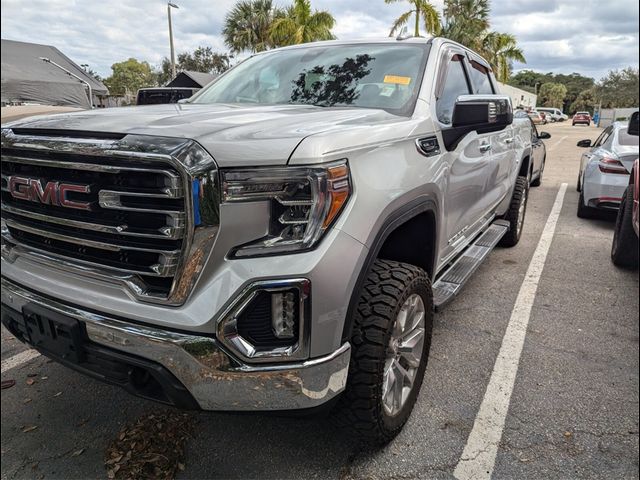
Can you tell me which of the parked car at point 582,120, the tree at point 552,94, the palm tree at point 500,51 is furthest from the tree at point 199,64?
the tree at point 552,94

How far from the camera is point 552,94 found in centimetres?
8975

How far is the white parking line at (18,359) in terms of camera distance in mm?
3077

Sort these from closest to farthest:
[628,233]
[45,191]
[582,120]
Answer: [45,191]
[628,233]
[582,120]

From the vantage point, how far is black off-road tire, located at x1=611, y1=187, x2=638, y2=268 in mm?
4648

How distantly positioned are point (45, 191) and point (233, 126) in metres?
0.78

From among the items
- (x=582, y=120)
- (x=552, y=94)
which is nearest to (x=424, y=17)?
(x=582, y=120)

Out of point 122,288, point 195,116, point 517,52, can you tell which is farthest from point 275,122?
point 517,52

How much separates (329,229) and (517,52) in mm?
30345

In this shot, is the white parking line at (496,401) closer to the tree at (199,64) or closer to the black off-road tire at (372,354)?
the black off-road tire at (372,354)

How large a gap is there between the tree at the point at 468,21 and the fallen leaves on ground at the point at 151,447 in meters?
24.1

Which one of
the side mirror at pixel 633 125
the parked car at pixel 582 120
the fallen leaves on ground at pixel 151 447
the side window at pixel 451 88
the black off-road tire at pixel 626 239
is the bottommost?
the parked car at pixel 582 120

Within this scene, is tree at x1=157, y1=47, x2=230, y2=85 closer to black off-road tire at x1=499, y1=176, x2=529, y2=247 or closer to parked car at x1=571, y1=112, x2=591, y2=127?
black off-road tire at x1=499, y1=176, x2=529, y2=247

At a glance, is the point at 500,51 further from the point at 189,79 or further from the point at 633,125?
the point at 633,125

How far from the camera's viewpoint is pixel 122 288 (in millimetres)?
1852
